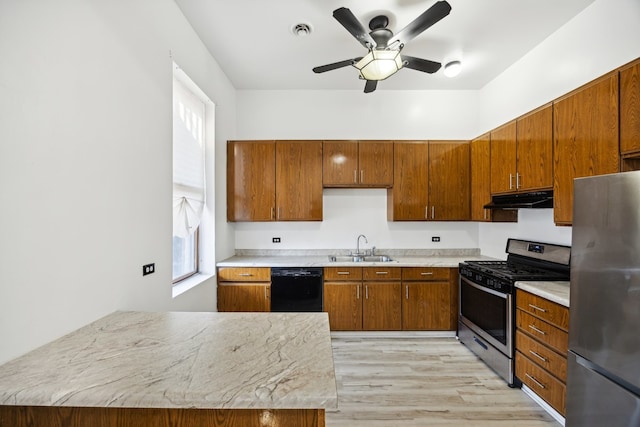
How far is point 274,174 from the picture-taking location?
12.0 ft

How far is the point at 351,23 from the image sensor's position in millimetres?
2000

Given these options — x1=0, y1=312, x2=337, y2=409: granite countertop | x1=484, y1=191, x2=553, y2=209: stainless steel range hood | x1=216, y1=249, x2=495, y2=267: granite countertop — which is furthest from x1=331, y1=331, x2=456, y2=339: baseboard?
x1=0, y1=312, x2=337, y2=409: granite countertop

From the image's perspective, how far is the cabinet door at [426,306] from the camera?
3.37 meters

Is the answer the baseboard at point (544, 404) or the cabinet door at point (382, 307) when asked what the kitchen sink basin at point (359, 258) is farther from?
the baseboard at point (544, 404)

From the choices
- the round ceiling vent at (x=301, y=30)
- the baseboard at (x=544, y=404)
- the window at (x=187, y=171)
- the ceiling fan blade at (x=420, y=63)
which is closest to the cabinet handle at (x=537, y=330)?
the baseboard at (x=544, y=404)

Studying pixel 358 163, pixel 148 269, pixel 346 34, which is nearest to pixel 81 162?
pixel 148 269

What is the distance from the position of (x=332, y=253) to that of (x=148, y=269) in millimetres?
2369

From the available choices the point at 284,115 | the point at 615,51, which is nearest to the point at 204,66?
the point at 284,115

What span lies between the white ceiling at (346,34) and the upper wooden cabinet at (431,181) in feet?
2.79

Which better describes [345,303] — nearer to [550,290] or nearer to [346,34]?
[550,290]

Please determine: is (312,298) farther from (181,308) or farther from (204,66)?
(204,66)

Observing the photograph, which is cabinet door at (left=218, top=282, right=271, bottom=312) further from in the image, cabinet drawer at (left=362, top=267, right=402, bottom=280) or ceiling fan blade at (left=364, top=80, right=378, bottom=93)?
ceiling fan blade at (left=364, top=80, right=378, bottom=93)

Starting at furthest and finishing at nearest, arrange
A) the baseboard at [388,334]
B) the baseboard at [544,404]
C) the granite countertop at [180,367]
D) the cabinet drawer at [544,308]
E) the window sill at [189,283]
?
the baseboard at [388,334] < the window sill at [189,283] < the baseboard at [544,404] < the cabinet drawer at [544,308] < the granite countertop at [180,367]

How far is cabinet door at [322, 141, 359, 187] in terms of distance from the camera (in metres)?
3.65
